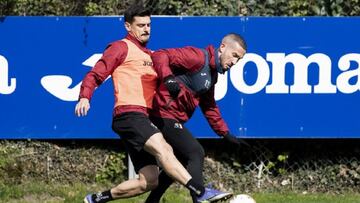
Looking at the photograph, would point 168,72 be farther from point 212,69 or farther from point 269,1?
point 269,1

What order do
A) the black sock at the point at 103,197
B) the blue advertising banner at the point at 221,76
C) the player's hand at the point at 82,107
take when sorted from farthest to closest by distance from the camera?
the blue advertising banner at the point at 221,76, the black sock at the point at 103,197, the player's hand at the point at 82,107

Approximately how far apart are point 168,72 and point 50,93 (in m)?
2.74

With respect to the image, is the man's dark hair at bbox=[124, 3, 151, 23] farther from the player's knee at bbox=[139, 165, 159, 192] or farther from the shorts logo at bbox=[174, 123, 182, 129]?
the player's knee at bbox=[139, 165, 159, 192]

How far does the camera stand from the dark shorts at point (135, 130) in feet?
24.0

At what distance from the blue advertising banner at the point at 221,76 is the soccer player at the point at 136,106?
2077mm

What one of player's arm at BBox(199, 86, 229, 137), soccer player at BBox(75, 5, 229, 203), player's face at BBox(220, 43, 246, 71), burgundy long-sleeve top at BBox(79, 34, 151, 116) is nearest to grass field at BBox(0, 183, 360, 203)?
player's arm at BBox(199, 86, 229, 137)

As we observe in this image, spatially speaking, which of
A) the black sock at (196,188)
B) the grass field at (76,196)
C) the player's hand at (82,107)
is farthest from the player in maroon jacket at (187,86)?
the grass field at (76,196)

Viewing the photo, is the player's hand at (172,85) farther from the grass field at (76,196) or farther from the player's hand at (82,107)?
the grass field at (76,196)

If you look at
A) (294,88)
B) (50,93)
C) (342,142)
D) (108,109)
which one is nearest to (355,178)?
(342,142)

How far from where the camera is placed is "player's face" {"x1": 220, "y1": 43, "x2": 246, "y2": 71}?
7.49 meters

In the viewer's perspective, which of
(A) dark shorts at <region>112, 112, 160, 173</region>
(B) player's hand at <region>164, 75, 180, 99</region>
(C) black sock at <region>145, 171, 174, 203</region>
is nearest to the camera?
(B) player's hand at <region>164, 75, 180, 99</region>

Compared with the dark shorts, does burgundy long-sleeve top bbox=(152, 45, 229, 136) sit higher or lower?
higher

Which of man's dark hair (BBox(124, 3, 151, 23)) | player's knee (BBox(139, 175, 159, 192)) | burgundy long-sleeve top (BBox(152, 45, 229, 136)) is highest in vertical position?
man's dark hair (BBox(124, 3, 151, 23))

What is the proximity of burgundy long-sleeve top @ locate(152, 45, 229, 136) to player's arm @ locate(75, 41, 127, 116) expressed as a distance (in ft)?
0.92
